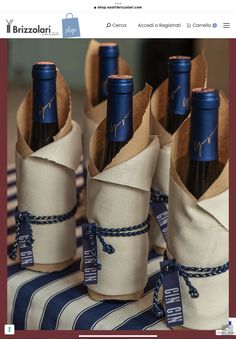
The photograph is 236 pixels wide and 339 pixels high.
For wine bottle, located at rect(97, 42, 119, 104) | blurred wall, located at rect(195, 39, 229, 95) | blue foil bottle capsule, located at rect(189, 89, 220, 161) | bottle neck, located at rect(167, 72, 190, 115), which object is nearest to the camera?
blue foil bottle capsule, located at rect(189, 89, 220, 161)

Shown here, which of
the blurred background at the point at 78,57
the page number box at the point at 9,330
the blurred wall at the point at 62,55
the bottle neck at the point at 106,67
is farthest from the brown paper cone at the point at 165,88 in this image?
the blurred wall at the point at 62,55

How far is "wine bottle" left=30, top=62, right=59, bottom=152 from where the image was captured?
0.75m

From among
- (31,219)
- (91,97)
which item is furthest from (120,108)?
(91,97)

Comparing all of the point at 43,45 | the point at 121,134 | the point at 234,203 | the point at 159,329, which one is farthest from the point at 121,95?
the point at 43,45

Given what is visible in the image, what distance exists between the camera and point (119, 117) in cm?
68

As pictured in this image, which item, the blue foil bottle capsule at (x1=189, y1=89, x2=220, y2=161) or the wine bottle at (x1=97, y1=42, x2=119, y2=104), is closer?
the blue foil bottle capsule at (x1=189, y1=89, x2=220, y2=161)

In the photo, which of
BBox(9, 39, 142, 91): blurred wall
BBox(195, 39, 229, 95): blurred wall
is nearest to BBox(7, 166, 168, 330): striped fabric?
BBox(195, 39, 229, 95): blurred wall

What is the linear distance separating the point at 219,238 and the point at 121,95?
194mm

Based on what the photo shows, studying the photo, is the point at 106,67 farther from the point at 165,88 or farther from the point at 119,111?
the point at 119,111

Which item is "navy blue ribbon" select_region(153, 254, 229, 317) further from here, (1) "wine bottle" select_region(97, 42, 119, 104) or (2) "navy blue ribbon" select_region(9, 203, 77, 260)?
(1) "wine bottle" select_region(97, 42, 119, 104)

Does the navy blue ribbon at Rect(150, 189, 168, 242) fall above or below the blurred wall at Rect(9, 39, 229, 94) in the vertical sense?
below

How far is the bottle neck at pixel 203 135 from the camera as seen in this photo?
2.02 ft
